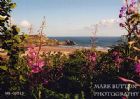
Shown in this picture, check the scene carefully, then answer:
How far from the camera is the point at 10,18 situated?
1221 cm

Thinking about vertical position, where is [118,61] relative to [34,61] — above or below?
below

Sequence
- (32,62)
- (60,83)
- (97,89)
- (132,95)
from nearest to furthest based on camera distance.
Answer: (32,62), (132,95), (97,89), (60,83)

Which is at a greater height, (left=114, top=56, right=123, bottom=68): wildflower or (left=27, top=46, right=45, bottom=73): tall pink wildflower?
(left=27, top=46, right=45, bottom=73): tall pink wildflower

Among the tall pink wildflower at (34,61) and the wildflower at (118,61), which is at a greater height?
the tall pink wildflower at (34,61)

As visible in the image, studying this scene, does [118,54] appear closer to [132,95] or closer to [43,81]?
[132,95]

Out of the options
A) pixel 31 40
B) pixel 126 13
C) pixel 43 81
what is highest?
pixel 126 13

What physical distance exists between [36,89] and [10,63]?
112 inches

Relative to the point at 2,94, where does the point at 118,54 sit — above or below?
above

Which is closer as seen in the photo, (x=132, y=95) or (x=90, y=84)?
(x=132, y=95)

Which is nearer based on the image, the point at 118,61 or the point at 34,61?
the point at 34,61

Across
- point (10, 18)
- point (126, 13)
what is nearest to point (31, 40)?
point (10, 18)

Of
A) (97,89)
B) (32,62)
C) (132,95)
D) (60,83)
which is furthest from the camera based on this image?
(60,83)

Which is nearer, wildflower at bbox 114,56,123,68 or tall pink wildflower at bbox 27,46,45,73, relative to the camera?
tall pink wildflower at bbox 27,46,45,73

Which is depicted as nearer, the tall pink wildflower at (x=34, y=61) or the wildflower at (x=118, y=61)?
the tall pink wildflower at (x=34, y=61)
